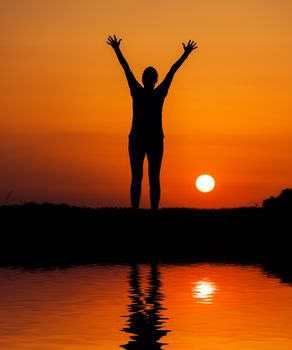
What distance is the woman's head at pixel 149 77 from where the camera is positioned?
66.0 feet

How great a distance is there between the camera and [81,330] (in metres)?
10.4

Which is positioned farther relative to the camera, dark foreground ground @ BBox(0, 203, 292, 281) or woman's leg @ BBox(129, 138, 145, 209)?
woman's leg @ BBox(129, 138, 145, 209)

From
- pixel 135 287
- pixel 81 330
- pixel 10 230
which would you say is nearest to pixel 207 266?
pixel 135 287

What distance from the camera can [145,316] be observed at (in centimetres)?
1141

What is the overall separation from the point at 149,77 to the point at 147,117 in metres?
0.86

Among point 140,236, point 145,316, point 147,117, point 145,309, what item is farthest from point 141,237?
point 145,316

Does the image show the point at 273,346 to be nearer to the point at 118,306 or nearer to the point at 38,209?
the point at 118,306

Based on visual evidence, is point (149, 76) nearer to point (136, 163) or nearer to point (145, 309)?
point (136, 163)

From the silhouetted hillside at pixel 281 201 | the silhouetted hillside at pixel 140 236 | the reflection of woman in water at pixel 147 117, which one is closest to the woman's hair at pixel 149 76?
the reflection of woman in water at pixel 147 117

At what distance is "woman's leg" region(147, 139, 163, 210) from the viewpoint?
2047cm

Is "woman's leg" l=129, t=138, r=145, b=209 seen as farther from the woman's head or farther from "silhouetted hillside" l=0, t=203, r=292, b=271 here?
the woman's head

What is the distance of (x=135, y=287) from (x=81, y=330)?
3822 mm

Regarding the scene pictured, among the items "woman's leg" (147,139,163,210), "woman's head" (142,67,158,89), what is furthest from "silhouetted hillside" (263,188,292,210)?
"woman's head" (142,67,158,89)

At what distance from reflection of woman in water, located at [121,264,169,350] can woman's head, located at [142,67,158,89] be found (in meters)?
5.84
